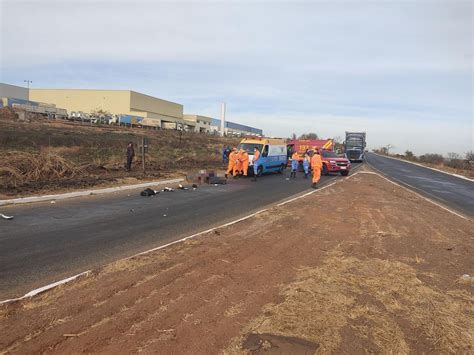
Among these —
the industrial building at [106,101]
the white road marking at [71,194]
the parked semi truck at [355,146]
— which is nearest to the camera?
the white road marking at [71,194]

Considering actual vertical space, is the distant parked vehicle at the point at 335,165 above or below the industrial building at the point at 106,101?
below

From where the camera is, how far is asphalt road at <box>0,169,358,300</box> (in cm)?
617

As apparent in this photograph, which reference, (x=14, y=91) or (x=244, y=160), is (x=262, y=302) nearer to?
(x=244, y=160)

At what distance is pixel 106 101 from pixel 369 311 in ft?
371

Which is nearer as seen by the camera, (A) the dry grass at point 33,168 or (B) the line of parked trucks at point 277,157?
(A) the dry grass at point 33,168

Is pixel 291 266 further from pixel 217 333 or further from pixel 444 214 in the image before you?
pixel 444 214

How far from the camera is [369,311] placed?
4.82 metres

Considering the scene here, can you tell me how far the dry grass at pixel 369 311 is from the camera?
4164 mm

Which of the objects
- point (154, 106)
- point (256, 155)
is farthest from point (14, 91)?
point (256, 155)

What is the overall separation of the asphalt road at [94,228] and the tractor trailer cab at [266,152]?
9190mm

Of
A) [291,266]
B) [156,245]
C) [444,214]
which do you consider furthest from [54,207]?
[444,214]

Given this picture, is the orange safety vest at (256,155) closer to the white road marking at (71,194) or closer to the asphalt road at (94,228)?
the white road marking at (71,194)

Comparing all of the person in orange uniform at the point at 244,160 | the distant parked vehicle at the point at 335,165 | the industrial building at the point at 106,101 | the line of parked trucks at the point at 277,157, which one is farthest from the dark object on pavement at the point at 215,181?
the industrial building at the point at 106,101

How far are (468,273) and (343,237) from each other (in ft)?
8.62
